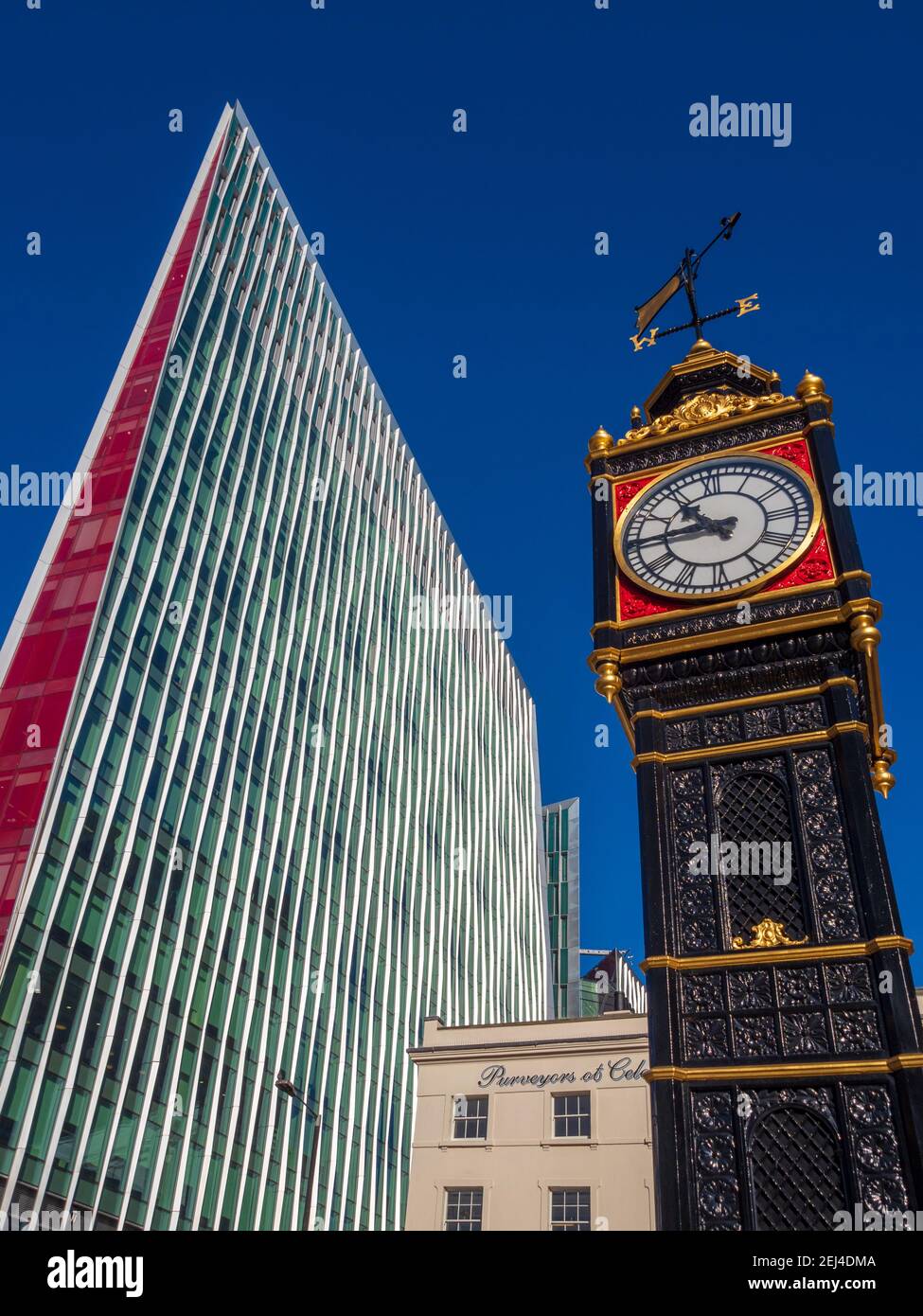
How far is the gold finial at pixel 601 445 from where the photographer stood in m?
14.2

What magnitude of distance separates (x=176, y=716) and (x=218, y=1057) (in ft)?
52.7

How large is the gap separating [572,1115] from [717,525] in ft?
101

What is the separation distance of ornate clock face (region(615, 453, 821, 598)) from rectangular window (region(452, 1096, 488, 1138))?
31552mm

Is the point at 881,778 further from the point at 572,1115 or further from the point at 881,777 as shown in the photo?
the point at 572,1115

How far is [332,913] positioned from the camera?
6278cm

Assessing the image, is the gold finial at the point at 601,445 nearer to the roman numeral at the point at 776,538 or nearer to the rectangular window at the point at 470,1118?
the roman numeral at the point at 776,538

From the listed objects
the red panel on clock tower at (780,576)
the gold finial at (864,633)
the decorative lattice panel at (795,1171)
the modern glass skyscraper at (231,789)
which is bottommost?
the decorative lattice panel at (795,1171)

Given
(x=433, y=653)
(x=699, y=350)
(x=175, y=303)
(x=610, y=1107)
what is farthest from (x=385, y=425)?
(x=699, y=350)

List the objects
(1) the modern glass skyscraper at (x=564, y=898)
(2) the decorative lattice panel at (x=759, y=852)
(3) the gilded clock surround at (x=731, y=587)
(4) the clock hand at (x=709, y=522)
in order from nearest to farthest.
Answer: (2) the decorative lattice panel at (x=759, y=852) < (3) the gilded clock surround at (x=731, y=587) < (4) the clock hand at (x=709, y=522) < (1) the modern glass skyscraper at (x=564, y=898)

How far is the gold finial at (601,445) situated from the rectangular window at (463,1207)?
31.3m

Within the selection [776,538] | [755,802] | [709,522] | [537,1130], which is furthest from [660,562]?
[537,1130]

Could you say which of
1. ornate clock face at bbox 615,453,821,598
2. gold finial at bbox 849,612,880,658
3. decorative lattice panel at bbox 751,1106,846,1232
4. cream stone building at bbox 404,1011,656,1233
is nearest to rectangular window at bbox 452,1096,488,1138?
cream stone building at bbox 404,1011,656,1233

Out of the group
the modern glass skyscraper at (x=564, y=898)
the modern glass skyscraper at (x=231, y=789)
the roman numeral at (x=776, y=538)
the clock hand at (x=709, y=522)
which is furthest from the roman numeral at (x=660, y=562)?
the modern glass skyscraper at (x=564, y=898)
